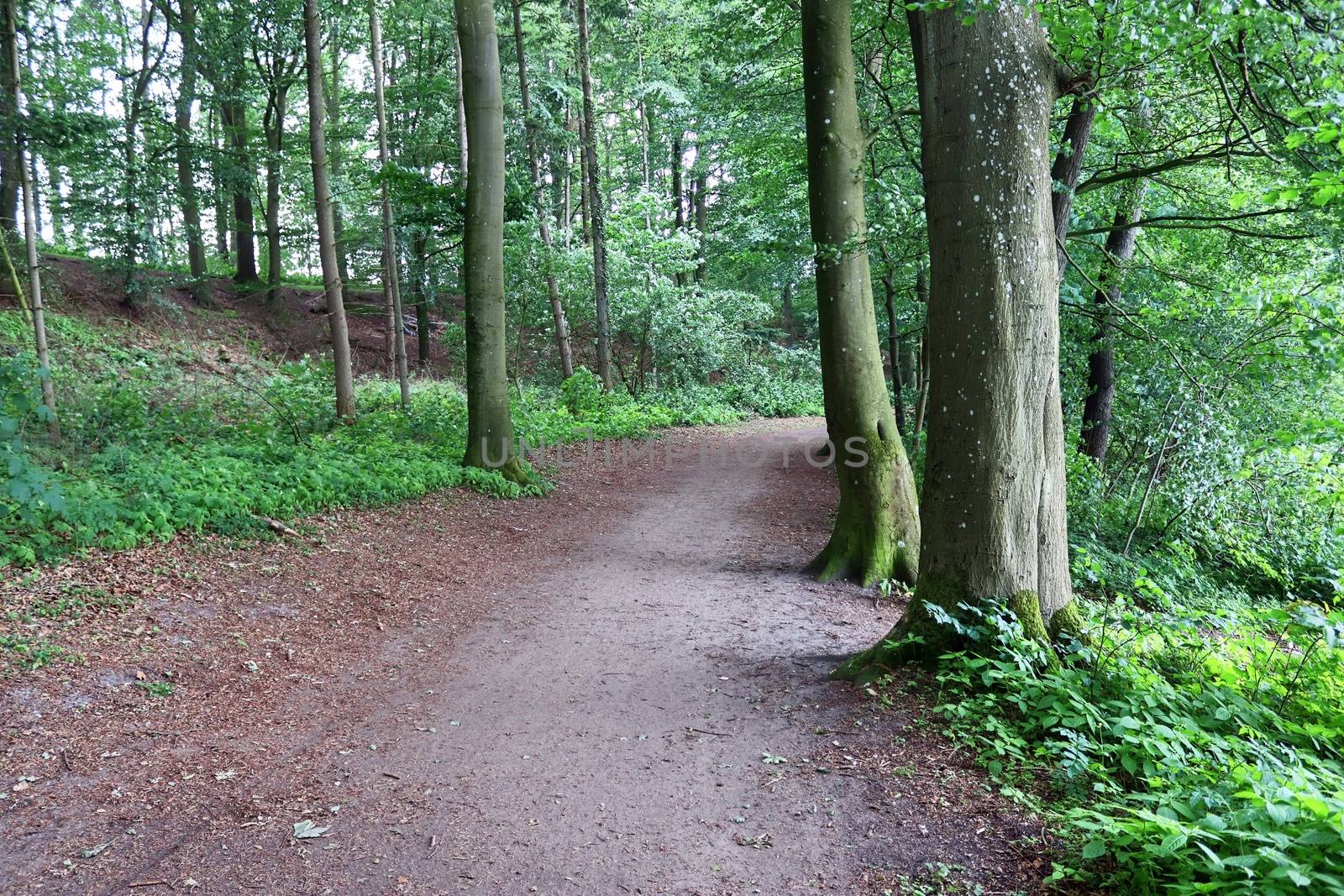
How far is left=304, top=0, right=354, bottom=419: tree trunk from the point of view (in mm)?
11531

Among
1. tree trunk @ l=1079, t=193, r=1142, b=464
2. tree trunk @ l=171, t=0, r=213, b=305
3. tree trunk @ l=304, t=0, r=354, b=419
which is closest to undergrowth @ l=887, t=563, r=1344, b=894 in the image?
tree trunk @ l=1079, t=193, r=1142, b=464

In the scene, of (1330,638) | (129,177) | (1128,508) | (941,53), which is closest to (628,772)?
(1330,638)

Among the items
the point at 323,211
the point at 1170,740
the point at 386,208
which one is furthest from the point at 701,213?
the point at 1170,740

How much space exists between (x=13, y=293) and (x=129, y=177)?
3006 mm

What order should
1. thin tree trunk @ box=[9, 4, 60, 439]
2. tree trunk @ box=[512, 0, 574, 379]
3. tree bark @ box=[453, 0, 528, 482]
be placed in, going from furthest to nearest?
tree trunk @ box=[512, 0, 574, 379] < tree bark @ box=[453, 0, 528, 482] < thin tree trunk @ box=[9, 4, 60, 439]

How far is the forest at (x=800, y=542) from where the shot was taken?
3.17 m

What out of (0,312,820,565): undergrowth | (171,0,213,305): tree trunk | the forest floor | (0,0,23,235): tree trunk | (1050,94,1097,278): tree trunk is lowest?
the forest floor

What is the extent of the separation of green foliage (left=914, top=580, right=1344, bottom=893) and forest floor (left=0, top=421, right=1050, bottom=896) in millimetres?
289

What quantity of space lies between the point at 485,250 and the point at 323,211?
3599 mm

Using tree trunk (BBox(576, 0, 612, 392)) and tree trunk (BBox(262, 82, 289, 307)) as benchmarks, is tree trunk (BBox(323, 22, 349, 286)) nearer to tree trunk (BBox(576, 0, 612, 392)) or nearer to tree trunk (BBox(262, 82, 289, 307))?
tree trunk (BBox(262, 82, 289, 307))

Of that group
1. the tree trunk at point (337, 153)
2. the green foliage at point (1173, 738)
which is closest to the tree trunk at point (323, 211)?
the tree trunk at point (337, 153)

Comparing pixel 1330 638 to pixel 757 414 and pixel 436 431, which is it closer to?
pixel 436 431

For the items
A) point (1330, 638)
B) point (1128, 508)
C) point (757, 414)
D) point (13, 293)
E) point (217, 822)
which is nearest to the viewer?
point (1330, 638)

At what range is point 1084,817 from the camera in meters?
2.88
